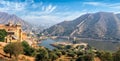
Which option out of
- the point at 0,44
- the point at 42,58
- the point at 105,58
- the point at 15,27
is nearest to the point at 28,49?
the point at 0,44

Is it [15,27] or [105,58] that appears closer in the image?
[105,58]

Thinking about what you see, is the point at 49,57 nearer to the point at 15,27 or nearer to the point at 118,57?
the point at 118,57

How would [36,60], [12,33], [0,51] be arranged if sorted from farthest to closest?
[12,33] → [0,51] → [36,60]

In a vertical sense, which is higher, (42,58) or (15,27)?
(15,27)

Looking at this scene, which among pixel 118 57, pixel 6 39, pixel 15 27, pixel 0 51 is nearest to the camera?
pixel 118 57

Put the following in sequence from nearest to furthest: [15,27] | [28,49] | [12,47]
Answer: [12,47]
[28,49]
[15,27]

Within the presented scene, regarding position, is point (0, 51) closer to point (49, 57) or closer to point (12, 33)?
point (49, 57)

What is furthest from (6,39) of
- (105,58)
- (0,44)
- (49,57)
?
(105,58)

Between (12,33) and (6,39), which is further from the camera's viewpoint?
(12,33)

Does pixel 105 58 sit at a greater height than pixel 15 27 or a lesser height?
lesser
